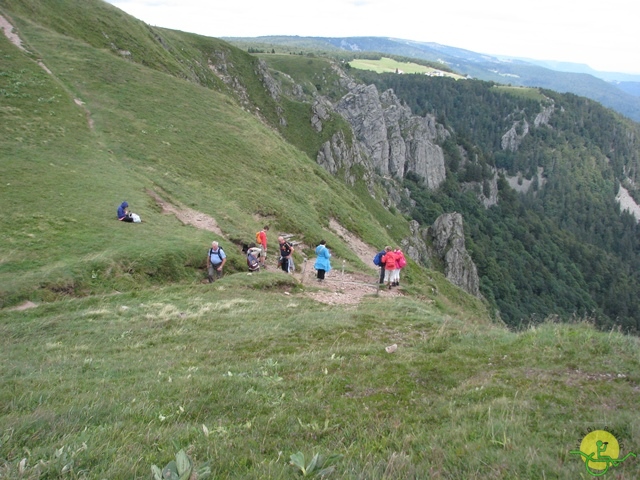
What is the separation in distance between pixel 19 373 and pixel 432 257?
4135 inches

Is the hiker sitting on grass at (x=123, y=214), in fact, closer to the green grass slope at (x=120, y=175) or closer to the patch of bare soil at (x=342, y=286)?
the green grass slope at (x=120, y=175)

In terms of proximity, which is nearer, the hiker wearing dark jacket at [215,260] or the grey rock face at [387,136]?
the hiker wearing dark jacket at [215,260]

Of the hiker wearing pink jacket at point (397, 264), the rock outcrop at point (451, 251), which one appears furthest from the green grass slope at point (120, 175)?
the rock outcrop at point (451, 251)

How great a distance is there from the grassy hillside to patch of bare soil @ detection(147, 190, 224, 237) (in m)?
0.53

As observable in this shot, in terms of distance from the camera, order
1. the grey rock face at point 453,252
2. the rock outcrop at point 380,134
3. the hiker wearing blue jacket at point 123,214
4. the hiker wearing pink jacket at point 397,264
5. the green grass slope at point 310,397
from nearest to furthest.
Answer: the green grass slope at point 310,397 < the hiker wearing pink jacket at point 397,264 < the hiker wearing blue jacket at point 123,214 < the grey rock face at point 453,252 < the rock outcrop at point 380,134

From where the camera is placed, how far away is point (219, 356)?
1113 cm

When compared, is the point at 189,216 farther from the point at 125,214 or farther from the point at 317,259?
the point at 317,259

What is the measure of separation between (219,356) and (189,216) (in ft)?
63.8

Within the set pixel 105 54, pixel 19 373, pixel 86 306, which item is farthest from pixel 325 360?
pixel 105 54

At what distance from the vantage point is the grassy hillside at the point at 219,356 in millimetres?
5613

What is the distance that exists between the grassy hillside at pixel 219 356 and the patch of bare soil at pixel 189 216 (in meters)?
0.53

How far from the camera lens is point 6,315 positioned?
51.8 feet

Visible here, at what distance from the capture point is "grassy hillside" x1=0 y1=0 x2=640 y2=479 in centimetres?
561

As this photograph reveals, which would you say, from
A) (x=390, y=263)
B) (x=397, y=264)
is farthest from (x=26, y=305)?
(x=397, y=264)
